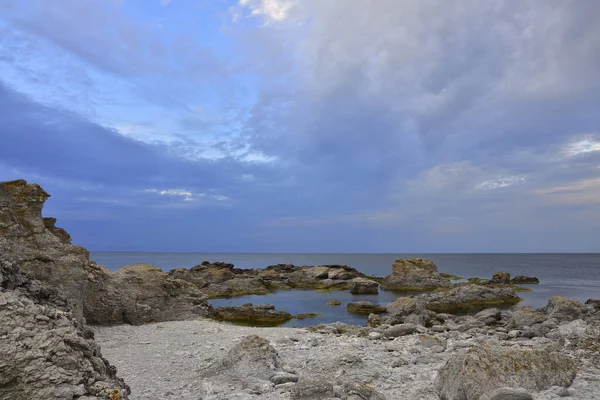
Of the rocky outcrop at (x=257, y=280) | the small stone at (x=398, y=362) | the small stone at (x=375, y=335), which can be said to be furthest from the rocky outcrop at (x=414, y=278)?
the small stone at (x=398, y=362)

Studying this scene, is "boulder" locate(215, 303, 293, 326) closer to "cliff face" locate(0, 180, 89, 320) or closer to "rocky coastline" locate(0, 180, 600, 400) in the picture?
"rocky coastline" locate(0, 180, 600, 400)

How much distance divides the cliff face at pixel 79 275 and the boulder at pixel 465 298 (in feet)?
69.9

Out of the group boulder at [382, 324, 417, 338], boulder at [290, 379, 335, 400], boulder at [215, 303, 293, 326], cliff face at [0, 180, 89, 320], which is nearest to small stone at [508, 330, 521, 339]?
boulder at [382, 324, 417, 338]

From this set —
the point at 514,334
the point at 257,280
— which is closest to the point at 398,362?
the point at 514,334

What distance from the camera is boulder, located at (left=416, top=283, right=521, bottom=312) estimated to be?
35.6 meters

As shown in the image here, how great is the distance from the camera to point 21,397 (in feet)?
18.7

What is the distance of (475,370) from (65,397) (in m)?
7.02

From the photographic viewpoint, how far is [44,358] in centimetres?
595

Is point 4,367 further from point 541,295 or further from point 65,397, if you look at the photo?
point 541,295

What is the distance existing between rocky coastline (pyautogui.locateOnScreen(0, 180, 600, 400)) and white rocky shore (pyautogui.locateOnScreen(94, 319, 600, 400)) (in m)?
0.04

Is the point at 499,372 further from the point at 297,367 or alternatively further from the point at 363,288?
the point at 363,288

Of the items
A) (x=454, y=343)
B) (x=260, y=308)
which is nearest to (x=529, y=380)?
(x=454, y=343)

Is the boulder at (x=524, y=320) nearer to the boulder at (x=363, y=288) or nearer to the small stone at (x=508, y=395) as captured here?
the small stone at (x=508, y=395)

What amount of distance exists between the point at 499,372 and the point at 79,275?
14.3 metres
